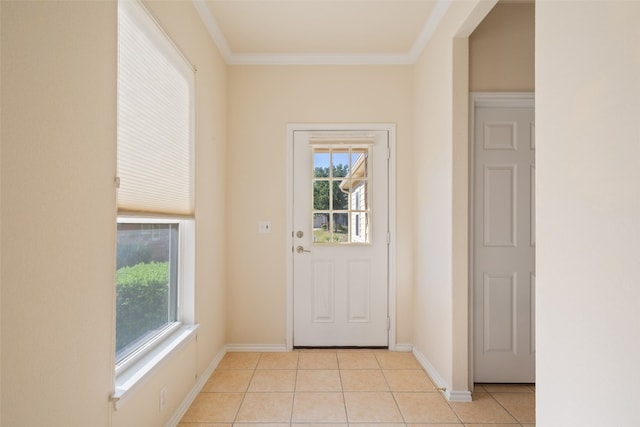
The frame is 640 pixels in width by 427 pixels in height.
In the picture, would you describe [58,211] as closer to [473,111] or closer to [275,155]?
[275,155]

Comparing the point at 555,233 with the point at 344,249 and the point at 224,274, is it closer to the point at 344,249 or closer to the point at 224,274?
the point at 344,249

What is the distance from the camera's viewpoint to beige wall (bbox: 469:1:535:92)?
258 centimetres

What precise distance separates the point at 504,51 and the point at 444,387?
2462mm

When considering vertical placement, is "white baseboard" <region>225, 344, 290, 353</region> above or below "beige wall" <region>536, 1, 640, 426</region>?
below

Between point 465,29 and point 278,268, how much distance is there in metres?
2.39

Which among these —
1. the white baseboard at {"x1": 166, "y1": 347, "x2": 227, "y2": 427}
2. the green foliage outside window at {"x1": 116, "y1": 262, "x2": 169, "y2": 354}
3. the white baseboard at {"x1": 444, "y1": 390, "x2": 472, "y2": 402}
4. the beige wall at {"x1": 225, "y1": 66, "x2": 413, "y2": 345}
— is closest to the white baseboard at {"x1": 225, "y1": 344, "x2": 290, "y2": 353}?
the beige wall at {"x1": 225, "y1": 66, "x2": 413, "y2": 345}

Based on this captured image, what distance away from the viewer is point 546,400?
135 cm

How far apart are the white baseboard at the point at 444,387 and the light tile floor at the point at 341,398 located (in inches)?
1.6

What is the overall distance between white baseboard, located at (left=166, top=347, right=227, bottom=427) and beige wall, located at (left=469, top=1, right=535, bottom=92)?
2.86 m

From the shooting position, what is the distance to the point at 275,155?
10.9ft

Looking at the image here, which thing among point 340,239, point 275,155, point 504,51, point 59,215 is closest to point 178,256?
point 59,215

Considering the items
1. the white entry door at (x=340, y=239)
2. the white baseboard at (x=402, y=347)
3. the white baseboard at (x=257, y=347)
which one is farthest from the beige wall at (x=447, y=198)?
the white baseboard at (x=257, y=347)

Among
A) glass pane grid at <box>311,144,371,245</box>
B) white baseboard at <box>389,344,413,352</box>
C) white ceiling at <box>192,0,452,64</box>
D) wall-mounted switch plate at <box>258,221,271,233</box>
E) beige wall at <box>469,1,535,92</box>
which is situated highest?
white ceiling at <box>192,0,452,64</box>

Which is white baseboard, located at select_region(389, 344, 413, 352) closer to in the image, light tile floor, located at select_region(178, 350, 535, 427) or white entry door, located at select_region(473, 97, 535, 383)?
light tile floor, located at select_region(178, 350, 535, 427)
